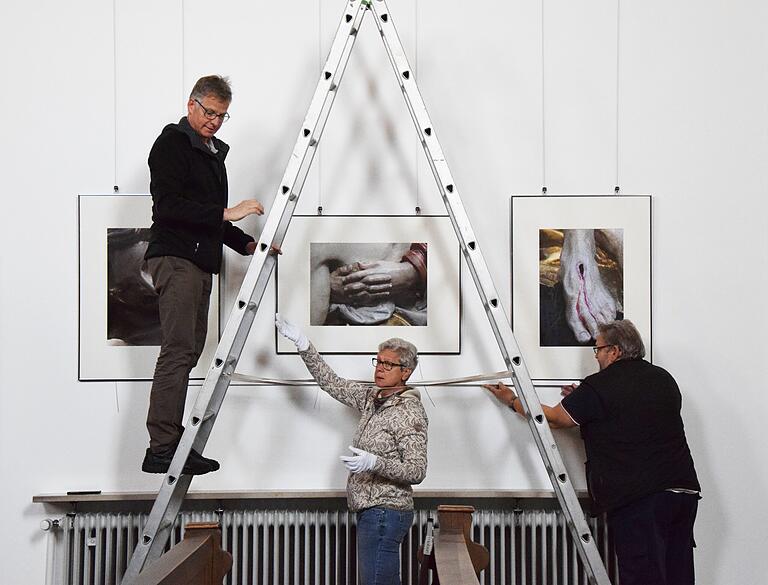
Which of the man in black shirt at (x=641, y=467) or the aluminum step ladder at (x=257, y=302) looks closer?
the aluminum step ladder at (x=257, y=302)

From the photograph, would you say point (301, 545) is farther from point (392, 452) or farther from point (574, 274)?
point (574, 274)

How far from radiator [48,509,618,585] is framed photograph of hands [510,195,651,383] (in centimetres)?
73

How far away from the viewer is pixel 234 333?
3.57 m

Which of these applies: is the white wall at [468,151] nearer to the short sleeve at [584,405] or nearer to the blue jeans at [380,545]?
the short sleeve at [584,405]

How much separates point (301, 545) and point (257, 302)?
1.28 meters

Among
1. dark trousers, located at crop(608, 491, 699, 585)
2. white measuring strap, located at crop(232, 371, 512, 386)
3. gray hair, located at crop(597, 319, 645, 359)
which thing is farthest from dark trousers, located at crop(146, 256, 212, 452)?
dark trousers, located at crop(608, 491, 699, 585)

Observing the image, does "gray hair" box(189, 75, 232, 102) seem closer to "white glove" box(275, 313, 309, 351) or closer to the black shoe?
"white glove" box(275, 313, 309, 351)

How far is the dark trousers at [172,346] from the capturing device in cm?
365

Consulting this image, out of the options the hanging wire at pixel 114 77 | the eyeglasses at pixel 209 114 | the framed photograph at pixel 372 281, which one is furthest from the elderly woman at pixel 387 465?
the hanging wire at pixel 114 77

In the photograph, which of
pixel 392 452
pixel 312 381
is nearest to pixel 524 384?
pixel 392 452

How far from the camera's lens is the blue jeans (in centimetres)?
370

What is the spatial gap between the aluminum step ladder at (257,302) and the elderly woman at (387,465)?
43 cm

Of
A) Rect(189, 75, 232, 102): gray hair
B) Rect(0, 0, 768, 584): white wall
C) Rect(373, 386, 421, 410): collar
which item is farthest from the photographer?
Rect(0, 0, 768, 584): white wall

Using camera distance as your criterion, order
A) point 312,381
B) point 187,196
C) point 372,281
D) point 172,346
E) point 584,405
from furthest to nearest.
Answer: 1. point 372,281
2. point 312,381
3. point 584,405
4. point 187,196
5. point 172,346
